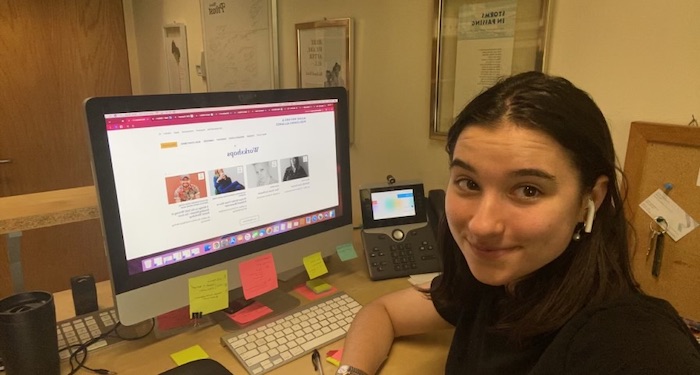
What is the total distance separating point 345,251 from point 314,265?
0.37ft

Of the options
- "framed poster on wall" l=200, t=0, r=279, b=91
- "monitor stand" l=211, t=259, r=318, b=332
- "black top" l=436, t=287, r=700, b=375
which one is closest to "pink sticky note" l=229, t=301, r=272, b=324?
"monitor stand" l=211, t=259, r=318, b=332

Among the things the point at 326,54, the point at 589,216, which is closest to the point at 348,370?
the point at 589,216

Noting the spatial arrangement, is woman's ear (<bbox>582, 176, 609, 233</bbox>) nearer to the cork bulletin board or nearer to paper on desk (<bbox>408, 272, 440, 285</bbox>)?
the cork bulletin board

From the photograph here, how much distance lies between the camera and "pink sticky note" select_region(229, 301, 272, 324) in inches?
44.1

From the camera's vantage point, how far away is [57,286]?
3.08 meters

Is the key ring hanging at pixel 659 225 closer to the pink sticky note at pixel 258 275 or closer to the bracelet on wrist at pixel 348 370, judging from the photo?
the bracelet on wrist at pixel 348 370

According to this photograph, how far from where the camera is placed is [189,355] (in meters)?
1.00

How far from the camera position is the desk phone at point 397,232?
1375 millimetres

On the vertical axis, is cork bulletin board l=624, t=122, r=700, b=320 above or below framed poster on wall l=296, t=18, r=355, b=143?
below

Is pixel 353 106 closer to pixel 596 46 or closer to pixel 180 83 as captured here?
pixel 596 46

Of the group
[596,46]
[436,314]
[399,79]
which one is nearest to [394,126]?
[399,79]

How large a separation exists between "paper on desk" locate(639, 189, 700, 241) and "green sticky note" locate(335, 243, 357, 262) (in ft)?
2.46

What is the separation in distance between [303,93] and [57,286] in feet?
9.04

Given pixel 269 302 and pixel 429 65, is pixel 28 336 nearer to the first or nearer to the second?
pixel 269 302
